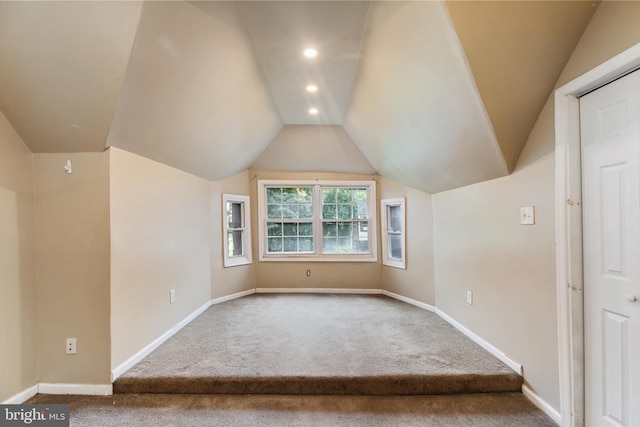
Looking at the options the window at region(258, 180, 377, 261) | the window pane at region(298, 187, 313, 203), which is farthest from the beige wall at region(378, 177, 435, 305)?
the window pane at region(298, 187, 313, 203)

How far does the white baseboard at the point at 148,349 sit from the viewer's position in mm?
2025

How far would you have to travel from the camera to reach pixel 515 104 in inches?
67.9

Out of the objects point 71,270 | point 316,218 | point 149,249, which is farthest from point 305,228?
point 71,270

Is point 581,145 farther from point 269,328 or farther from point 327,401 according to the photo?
point 269,328

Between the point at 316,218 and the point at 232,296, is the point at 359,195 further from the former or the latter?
the point at 232,296

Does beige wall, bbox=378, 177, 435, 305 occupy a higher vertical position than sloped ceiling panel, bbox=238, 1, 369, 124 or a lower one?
lower

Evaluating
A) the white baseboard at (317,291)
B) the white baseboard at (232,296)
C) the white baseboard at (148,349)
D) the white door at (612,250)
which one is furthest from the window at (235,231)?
the white door at (612,250)

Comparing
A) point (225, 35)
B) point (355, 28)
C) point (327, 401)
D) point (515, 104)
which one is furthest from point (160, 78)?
point (327, 401)

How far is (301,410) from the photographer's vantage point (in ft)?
5.94

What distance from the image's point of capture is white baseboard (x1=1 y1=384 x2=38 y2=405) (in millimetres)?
1804

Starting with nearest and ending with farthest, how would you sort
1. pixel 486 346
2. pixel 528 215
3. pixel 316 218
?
pixel 528 215
pixel 486 346
pixel 316 218

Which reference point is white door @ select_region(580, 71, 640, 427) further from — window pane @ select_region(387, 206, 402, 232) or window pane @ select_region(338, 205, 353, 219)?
window pane @ select_region(338, 205, 353, 219)

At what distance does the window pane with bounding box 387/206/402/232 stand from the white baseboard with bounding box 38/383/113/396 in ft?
11.9

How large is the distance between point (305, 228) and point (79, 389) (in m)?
3.15
